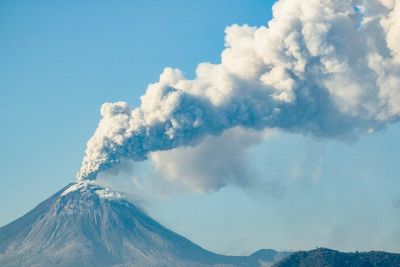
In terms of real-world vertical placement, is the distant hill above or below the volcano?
below

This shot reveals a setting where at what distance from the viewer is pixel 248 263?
18650cm

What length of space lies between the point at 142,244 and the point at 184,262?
12.9 m

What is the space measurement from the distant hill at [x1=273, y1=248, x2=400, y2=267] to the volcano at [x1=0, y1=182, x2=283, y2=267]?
2515 inches

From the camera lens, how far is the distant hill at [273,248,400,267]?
98.2m

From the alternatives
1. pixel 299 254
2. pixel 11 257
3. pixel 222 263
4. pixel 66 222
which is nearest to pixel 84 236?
pixel 66 222

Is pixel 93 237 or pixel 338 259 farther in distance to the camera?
pixel 93 237

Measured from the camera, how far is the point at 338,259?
9975cm

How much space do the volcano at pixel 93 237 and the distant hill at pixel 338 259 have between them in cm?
6389

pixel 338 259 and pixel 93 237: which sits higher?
pixel 93 237

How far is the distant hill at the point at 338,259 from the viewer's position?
98.2 m

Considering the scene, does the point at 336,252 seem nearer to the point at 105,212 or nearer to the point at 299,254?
the point at 299,254

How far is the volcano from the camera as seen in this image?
161 meters

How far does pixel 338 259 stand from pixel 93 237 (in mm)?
85784

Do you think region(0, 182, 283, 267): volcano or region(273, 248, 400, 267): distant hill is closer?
region(273, 248, 400, 267): distant hill
